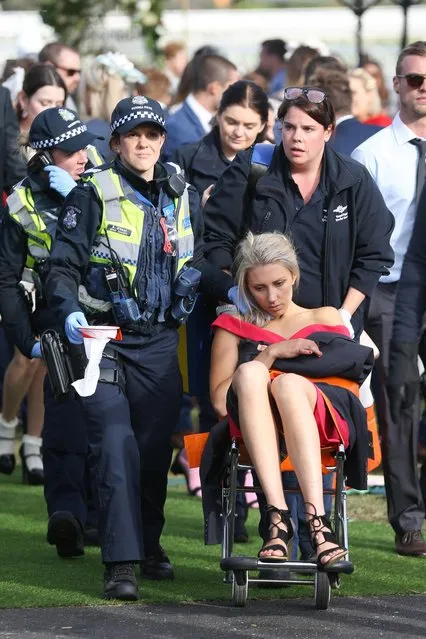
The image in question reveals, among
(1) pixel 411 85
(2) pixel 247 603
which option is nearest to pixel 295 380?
(2) pixel 247 603

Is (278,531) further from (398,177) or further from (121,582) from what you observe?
(398,177)

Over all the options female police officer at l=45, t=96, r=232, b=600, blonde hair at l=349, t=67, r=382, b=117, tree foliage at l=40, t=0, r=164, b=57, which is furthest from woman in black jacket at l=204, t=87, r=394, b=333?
tree foliage at l=40, t=0, r=164, b=57

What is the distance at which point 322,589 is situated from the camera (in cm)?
637

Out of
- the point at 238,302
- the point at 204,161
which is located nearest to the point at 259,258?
the point at 238,302

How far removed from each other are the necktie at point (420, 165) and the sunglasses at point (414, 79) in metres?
0.28

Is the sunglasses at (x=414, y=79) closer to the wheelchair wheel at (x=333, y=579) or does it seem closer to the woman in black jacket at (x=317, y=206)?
the woman in black jacket at (x=317, y=206)

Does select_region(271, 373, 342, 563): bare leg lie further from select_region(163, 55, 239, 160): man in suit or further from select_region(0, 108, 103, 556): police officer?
select_region(163, 55, 239, 160): man in suit

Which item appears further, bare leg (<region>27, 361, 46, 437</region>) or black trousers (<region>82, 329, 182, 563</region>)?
bare leg (<region>27, 361, 46, 437</region>)

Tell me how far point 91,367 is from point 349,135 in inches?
146

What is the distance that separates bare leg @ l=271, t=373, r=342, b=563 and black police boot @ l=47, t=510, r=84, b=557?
5.39ft

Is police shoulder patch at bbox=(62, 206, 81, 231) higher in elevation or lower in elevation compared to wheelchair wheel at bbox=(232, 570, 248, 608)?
higher

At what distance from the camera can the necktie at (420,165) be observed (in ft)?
26.7

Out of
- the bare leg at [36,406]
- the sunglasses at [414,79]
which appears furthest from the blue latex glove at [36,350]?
the bare leg at [36,406]

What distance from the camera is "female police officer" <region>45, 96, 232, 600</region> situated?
6637 mm
